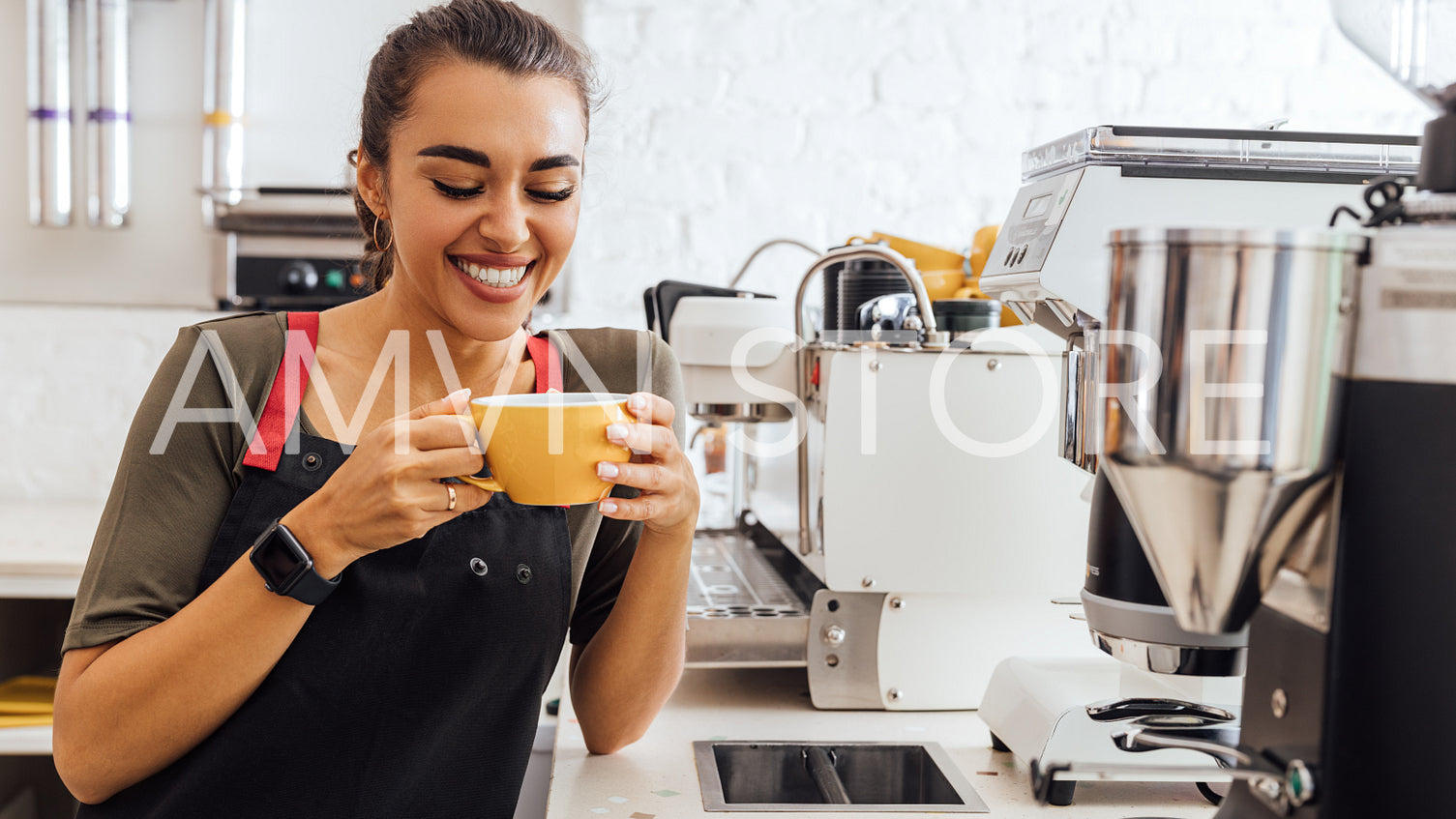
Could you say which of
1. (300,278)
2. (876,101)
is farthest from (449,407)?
(876,101)

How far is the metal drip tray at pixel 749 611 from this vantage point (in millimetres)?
1136

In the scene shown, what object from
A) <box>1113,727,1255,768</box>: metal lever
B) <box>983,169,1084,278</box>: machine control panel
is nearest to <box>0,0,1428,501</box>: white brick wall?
<box>983,169,1084,278</box>: machine control panel

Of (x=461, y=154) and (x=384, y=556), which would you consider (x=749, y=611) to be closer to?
(x=384, y=556)

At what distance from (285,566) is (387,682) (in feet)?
0.62

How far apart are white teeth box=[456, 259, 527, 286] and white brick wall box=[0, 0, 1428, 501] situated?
1.33m

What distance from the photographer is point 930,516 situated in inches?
43.6

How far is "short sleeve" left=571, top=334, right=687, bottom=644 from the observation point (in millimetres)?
1058

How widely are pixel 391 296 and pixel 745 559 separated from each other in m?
0.65

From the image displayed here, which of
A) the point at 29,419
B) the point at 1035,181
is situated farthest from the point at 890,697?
the point at 29,419

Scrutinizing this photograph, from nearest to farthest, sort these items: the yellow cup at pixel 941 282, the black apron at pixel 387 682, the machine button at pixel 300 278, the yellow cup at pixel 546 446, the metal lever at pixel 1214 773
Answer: the metal lever at pixel 1214 773
the yellow cup at pixel 546 446
the black apron at pixel 387 682
the yellow cup at pixel 941 282
the machine button at pixel 300 278

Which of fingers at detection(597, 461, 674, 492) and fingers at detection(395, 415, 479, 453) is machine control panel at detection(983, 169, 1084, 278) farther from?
fingers at detection(395, 415, 479, 453)

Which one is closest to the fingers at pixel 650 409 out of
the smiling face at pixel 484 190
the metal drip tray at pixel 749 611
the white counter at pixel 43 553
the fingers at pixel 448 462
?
the fingers at pixel 448 462

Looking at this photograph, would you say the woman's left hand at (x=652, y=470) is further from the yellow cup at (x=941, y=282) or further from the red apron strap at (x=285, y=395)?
the yellow cup at (x=941, y=282)

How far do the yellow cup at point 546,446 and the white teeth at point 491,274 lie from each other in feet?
0.85
